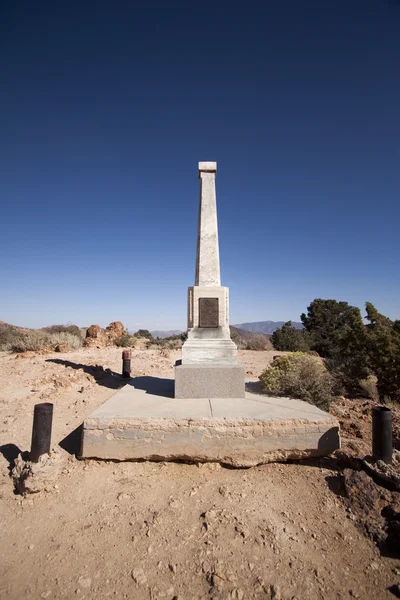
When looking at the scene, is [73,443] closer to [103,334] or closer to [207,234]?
[207,234]

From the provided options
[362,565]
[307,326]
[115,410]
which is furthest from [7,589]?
[307,326]

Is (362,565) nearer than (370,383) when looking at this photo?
Yes

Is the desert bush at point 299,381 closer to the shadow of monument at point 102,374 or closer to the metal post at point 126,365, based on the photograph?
the shadow of monument at point 102,374

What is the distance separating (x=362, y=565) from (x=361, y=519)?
571 millimetres

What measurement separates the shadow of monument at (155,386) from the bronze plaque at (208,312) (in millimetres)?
1495

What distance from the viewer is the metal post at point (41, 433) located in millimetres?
3914

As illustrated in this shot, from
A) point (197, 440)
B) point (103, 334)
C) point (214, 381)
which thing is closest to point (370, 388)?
point (214, 381)

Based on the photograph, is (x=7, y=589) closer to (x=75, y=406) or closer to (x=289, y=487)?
(x=289, y=487)

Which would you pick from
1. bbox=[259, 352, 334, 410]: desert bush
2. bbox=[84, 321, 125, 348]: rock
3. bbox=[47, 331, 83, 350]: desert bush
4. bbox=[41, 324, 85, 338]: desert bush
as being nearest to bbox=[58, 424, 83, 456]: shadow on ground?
bbox=[259, 352, 334, 410]: desert bush

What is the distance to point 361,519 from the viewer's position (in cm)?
305

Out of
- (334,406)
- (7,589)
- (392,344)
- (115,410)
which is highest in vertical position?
(392,344)

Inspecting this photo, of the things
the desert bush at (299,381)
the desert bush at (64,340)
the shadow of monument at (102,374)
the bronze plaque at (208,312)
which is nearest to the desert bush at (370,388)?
the desert bush at (299,381)

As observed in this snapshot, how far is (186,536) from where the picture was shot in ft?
9.34

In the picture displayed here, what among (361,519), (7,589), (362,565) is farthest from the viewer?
(361,519)
